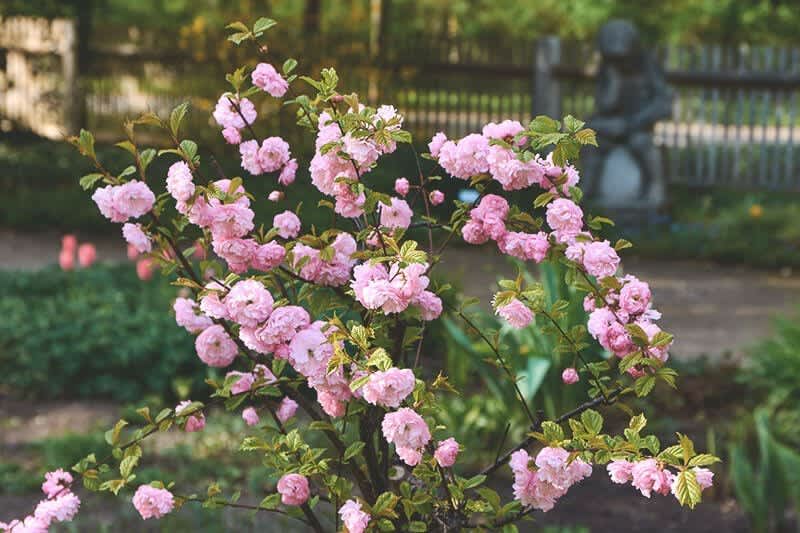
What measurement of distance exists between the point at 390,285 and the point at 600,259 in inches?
14.8

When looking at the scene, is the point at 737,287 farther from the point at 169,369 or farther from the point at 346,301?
the point at 346,301

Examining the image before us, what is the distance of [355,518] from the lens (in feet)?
7.01

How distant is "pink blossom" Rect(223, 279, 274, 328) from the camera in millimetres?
2117

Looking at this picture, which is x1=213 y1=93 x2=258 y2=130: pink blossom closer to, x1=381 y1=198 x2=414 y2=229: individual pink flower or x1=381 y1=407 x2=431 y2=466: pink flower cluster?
x1=381 y1=198 x2=414 y2=229: individual pink flower

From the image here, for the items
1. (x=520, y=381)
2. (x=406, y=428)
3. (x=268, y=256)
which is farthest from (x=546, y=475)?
(x=520, y=381)

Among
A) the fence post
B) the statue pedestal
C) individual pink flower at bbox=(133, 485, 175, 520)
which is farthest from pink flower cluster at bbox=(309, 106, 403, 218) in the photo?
the fence post

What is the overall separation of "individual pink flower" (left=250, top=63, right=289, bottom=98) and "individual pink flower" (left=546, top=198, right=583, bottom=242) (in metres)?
0.54

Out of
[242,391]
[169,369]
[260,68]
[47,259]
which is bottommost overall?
[47,259]

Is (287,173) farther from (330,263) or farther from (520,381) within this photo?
(520,381)

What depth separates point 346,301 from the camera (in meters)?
2.38

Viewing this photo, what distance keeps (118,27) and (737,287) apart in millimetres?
8659

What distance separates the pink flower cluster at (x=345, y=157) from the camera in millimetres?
2133

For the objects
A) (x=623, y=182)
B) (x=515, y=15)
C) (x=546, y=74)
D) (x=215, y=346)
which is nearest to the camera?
(x=215, y=346)

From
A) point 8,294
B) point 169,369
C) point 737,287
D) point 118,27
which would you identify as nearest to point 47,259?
point 8,294
